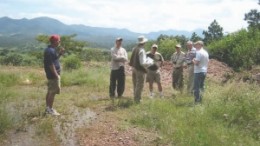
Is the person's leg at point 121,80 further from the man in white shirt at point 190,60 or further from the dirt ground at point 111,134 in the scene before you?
the dirt ground at point 111,134

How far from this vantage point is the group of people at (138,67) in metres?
9.98

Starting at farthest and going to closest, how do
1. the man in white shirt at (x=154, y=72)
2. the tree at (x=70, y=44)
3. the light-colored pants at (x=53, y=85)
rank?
the tree at (x=70, y=44), the man in white shirt at (x=154, y=72), the light-colored pants at (x=53, y=85)

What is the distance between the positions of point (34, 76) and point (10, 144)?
9.23 meters

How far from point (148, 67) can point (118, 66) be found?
0.99 m

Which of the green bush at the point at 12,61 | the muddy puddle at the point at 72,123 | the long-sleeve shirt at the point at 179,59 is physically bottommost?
the green bush at the point at 12,61

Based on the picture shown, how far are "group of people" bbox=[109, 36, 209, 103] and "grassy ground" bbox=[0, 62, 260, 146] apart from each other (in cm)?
42

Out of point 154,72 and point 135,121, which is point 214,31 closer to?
point 154,72

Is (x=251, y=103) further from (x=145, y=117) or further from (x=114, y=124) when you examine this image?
(x=114, y=124)

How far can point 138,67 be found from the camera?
450 inches

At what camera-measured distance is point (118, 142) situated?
8.21 m

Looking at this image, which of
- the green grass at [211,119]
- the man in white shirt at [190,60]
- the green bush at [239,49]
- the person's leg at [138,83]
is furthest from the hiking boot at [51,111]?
the green bush at [239,49]

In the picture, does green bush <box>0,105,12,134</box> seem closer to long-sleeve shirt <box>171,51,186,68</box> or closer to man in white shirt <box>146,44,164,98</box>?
man in white shirt <box>146,44,164,98</box>

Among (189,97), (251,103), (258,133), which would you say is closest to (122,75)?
(189,97)

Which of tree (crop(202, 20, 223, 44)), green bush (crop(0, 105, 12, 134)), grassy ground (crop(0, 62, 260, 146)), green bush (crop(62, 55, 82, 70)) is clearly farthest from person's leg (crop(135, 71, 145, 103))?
tree (crop(202, 20, 223, 44))
